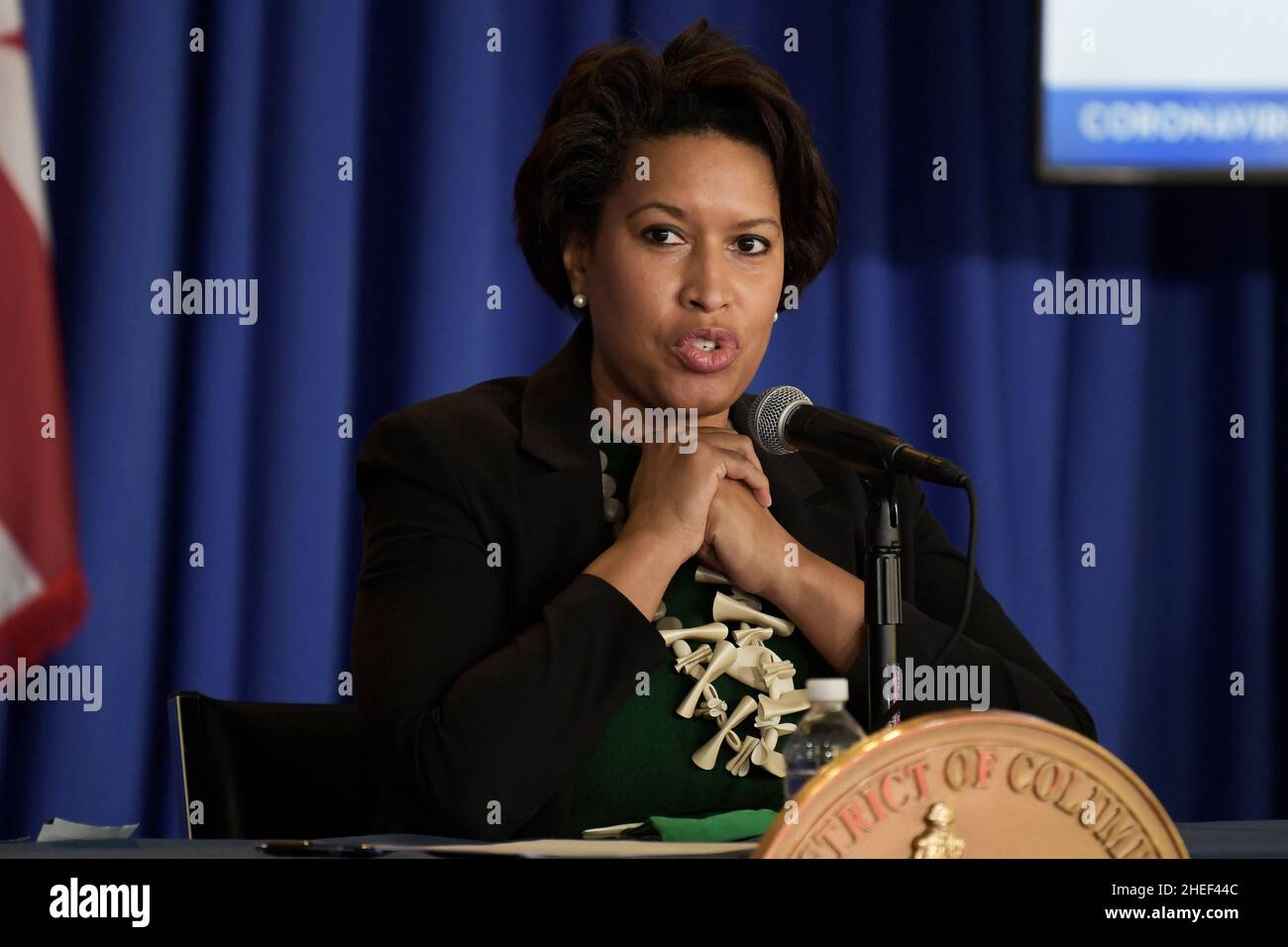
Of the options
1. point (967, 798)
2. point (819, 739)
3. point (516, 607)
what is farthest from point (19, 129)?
point (967, 798)

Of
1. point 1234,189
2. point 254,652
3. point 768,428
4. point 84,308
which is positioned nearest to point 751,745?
point 768,428

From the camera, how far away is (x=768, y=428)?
4.78 feet

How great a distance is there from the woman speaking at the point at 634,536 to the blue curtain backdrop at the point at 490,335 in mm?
→ 1068

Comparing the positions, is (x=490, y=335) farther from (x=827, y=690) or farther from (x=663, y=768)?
(x=827, y=690)

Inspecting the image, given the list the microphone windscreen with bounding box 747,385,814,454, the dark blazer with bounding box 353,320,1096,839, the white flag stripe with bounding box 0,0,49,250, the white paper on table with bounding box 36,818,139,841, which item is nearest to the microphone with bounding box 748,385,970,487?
the microphone windscreen with bounding box 747,385,814,454

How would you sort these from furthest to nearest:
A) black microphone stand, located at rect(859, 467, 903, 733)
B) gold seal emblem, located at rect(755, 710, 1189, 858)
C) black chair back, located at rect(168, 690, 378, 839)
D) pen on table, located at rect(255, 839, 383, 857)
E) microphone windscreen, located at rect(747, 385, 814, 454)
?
black chair back, located at rect(168, 690, 378, 839), microphone windscreen, located at rect(747, 385, 814, 454), black microphone stand, located at rect(859, 467, 903, 733), pen on table, located at rect(255, 839, 383, 857), gold seal emblem, located at rect(755, 710, 1189, 858)

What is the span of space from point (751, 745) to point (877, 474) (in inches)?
18.3

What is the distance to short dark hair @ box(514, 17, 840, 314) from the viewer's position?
1.83 m

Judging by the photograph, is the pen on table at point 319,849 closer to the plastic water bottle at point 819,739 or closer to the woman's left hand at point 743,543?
the plastic water bottle at point 819,739

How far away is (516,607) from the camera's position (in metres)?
1.71

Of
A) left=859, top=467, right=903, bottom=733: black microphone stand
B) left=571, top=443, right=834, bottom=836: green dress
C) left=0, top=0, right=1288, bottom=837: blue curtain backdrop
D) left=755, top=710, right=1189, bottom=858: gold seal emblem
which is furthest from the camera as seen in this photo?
left=0, top=0, right=1288, bottom=837: blue curtain backdrop

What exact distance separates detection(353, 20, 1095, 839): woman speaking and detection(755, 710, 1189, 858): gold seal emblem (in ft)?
2.40

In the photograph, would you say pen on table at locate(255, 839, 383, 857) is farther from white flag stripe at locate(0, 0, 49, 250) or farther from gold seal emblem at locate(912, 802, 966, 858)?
white flag stripe at locate(0, 0, 49, 250)

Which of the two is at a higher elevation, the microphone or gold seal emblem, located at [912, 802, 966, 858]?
the microphone
